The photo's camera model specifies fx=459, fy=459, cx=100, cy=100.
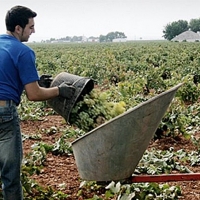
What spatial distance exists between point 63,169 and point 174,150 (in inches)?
63.4

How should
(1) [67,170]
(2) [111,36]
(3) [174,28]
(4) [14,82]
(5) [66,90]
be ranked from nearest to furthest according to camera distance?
(4) [14,82], (5) [66,90], (1) [67,170], (3) [174,28], (2) [111,36]

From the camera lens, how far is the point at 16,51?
3.23 metres

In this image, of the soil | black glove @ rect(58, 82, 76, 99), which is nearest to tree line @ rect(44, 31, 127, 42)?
the soil

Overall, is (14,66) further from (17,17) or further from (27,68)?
(17,17)

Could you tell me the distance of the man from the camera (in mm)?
3228

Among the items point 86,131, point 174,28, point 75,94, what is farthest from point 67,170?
point 174,28

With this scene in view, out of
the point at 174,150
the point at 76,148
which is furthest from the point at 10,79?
the point at 174,150

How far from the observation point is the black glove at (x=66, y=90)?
353cm

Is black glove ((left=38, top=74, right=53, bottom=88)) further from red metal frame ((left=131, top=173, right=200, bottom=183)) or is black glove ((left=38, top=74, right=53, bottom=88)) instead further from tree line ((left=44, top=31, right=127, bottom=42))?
tree line ((left=44, top=31, right=127, bottom=42))

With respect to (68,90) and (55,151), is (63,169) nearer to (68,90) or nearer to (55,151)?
(55,151)

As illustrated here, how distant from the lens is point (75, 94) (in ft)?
11.8

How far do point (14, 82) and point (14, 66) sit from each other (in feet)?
0.43

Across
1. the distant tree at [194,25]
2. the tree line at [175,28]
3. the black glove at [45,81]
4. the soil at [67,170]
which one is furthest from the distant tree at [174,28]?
the black glove at [45,81]

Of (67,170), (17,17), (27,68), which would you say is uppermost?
(17,17)
